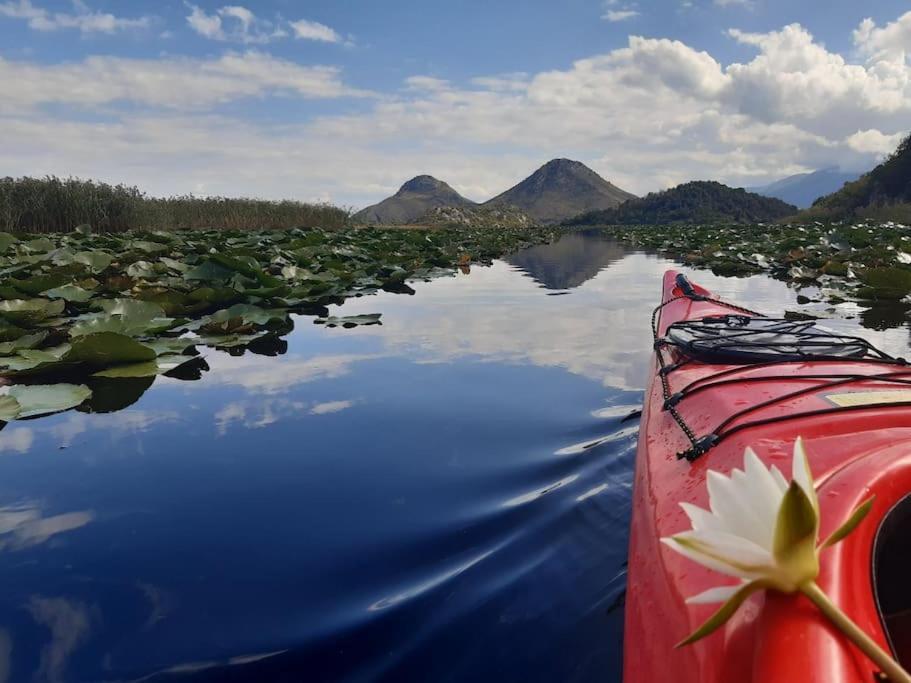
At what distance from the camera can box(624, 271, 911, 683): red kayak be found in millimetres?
808

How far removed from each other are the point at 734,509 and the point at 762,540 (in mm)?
41

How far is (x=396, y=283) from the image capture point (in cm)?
929

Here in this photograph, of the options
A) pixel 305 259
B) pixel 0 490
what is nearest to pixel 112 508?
pixel 0 490

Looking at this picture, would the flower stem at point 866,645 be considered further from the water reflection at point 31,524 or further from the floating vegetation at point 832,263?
the floating vegetation at point 832,263

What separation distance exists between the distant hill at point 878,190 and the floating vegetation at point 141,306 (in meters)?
26.0

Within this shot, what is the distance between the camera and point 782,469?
1.37 m

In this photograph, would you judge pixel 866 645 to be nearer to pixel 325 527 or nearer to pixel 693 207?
pixel 325 527

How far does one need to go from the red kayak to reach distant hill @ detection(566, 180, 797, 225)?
6027 cm

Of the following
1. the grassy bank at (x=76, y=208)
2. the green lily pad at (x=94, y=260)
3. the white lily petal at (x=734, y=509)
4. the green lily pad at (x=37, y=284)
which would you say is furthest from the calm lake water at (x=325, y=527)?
the grassy bank at (x=76, y=208)

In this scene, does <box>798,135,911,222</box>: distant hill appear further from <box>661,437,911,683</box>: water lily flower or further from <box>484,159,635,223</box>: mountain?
<box>484,159,635,223</box>: mountain

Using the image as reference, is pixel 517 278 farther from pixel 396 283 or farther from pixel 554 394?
pixel 554 394

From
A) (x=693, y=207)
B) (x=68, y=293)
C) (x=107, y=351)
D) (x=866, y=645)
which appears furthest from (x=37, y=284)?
(x=693, y=207)

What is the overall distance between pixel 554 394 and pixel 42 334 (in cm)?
348

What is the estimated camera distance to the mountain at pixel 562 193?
142000 mm
